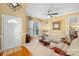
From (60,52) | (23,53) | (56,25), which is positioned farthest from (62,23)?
(23,53)

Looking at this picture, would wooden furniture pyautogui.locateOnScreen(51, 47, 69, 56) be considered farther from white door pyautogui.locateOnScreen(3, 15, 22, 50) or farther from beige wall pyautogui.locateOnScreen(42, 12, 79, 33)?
white door pyautogui.locateOnScreen(3, 15, 22, 50)

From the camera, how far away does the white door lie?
5.71ft

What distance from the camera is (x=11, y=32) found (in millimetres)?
1810

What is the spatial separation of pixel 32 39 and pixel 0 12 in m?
0.77

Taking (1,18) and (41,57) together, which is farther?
(41,57)

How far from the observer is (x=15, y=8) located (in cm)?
177

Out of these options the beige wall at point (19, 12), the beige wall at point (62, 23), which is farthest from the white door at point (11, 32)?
the beige wall at point (62, 23)

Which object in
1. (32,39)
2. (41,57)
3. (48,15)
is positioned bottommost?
(41,57)

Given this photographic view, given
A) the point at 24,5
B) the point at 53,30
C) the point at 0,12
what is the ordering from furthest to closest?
the point at 53,30 < the point at 24,5 < the point at 0,12

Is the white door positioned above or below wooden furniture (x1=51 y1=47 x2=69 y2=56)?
above

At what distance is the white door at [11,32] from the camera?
5.71ft

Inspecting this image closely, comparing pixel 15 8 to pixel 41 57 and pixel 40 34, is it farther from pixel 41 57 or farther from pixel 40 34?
pixel 41 57

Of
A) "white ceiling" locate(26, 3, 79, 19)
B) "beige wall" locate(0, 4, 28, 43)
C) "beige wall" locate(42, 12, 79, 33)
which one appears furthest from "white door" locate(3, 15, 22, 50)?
"beige wall" locate(42, 12, 79, 33)

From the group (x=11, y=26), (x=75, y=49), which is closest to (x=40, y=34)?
(x=11, y=26)
